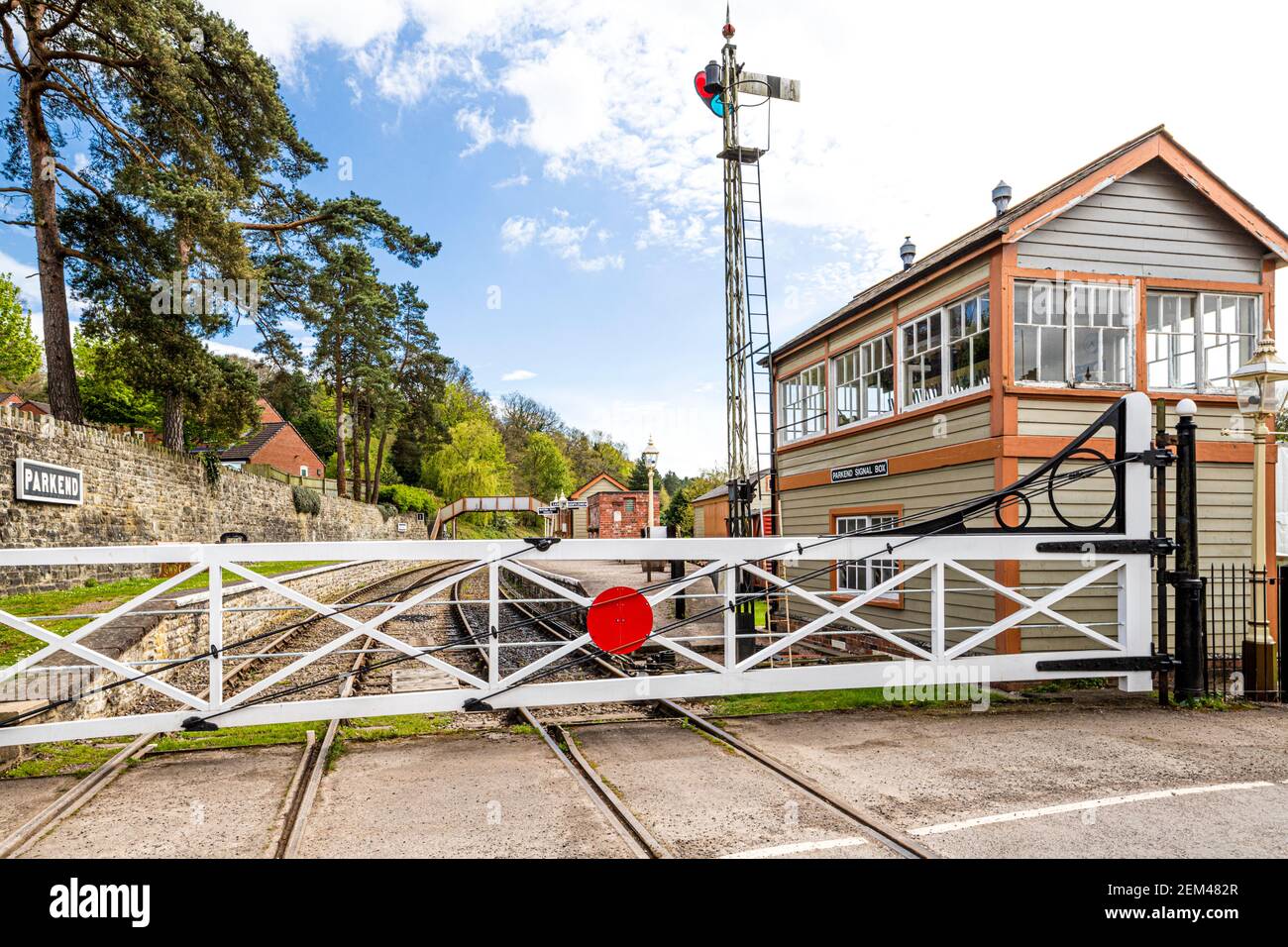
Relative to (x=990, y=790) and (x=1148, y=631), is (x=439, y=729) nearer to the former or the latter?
(x=990, y=790)

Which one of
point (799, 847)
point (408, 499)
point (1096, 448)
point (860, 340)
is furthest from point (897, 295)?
point (408, 499)

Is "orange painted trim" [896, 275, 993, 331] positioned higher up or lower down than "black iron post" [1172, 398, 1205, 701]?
higher up

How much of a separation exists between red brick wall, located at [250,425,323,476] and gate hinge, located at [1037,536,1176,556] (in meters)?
54.7

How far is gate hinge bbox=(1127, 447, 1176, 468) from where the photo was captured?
7457 mm

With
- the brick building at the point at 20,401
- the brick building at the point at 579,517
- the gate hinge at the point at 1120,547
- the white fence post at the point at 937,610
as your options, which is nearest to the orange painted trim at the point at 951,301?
the gate hinge at the point at 1120,547

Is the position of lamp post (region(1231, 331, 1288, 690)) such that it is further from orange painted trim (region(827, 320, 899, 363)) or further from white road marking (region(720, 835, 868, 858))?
white road marking (region(720, 835, 868, 858))

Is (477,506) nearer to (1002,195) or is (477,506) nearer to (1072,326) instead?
(1002,195)

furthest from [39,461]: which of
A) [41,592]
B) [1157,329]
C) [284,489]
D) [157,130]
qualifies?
[1157,329]

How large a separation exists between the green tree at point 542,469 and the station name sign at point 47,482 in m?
65.3

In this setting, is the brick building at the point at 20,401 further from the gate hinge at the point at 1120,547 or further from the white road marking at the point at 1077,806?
the white road marking at the point at 1077,806

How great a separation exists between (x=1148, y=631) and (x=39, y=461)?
1877cm

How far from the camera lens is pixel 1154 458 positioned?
295 inches

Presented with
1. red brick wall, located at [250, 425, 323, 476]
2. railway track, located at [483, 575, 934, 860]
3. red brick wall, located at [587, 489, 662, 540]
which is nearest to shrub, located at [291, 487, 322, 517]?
red brick wall, located at [250, 425, 323, 476]

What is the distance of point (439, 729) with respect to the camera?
680cm
